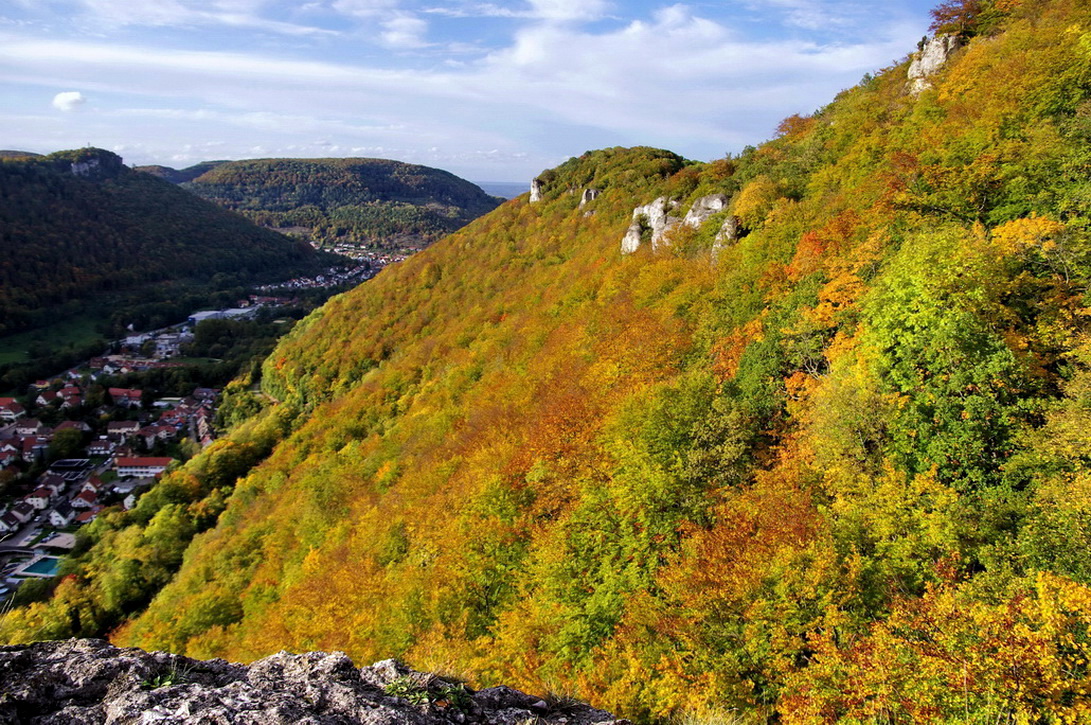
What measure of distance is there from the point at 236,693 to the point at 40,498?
314 ft

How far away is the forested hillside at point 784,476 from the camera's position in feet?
39.8

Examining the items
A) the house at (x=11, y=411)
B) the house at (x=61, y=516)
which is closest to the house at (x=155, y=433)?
the house at (x=61, y=516)

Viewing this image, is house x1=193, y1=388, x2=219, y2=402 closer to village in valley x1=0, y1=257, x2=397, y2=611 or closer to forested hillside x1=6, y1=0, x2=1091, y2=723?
village in valley x1=0, y1=257, x2=397, y2=611

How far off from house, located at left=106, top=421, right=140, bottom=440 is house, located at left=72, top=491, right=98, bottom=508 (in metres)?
20.2

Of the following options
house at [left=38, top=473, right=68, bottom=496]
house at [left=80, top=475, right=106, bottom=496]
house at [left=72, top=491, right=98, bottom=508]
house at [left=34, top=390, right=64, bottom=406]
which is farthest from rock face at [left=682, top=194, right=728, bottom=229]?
house at [left=34, top=390, right=64, bottom=406]

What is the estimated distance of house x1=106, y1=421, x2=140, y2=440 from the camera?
91312mm

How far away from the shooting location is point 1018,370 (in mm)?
14898

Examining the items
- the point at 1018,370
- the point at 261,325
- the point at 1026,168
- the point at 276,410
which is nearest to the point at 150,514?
the point at 276,410

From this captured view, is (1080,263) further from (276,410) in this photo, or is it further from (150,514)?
(276,410)

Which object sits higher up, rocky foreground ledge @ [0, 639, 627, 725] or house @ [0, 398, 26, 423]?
rocky foreground ledge @ [0, 639, 627, 725]

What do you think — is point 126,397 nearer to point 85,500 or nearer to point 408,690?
point 85,500

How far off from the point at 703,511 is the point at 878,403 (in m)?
6.98

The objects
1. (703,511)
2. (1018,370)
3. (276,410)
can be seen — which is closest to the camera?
(1018,370)

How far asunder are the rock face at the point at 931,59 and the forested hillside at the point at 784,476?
979mm
